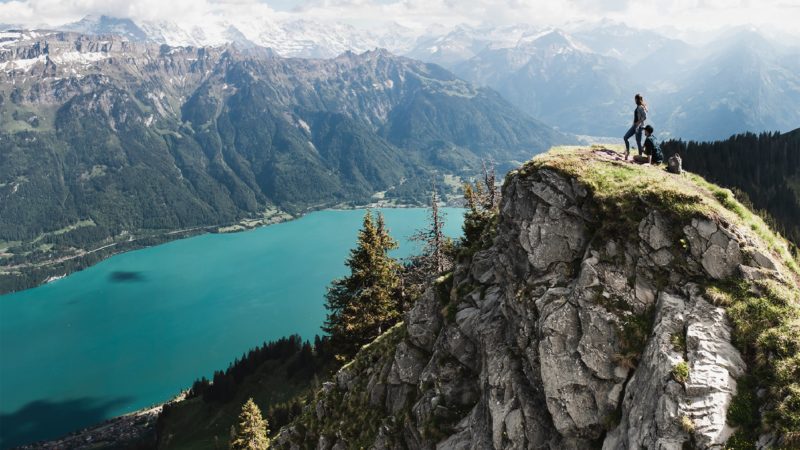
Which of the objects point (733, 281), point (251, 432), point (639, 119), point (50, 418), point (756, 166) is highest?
point (639, 119)

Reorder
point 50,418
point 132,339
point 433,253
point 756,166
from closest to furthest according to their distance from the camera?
point 433,253, point 756,166, point 50,418, point 132,339

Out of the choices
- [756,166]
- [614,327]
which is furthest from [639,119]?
[756,166]

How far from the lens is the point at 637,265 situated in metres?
16.0

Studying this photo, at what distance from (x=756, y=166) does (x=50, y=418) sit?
156 metres

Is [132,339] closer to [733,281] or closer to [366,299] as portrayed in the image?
[366,299]

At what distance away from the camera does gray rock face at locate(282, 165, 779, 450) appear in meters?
13.1

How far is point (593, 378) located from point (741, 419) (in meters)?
4.13

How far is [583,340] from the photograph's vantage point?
15.9 m

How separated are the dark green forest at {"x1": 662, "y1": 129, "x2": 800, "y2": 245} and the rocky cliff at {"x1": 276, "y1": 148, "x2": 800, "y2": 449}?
69.0 metres

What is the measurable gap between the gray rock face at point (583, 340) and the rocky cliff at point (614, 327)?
1.7 inches

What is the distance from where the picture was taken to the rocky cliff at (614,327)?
12602 millimetres

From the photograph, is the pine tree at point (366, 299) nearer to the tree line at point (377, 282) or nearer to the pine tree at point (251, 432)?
the tree line at point (377, 282)

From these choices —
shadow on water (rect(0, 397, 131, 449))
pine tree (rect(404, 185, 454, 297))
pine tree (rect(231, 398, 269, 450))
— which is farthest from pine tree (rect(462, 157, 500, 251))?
shadow on water (rect(0, 397, 131, 449))

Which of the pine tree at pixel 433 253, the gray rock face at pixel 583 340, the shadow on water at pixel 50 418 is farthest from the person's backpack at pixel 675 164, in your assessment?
the shadow on water at pixel 50 418
